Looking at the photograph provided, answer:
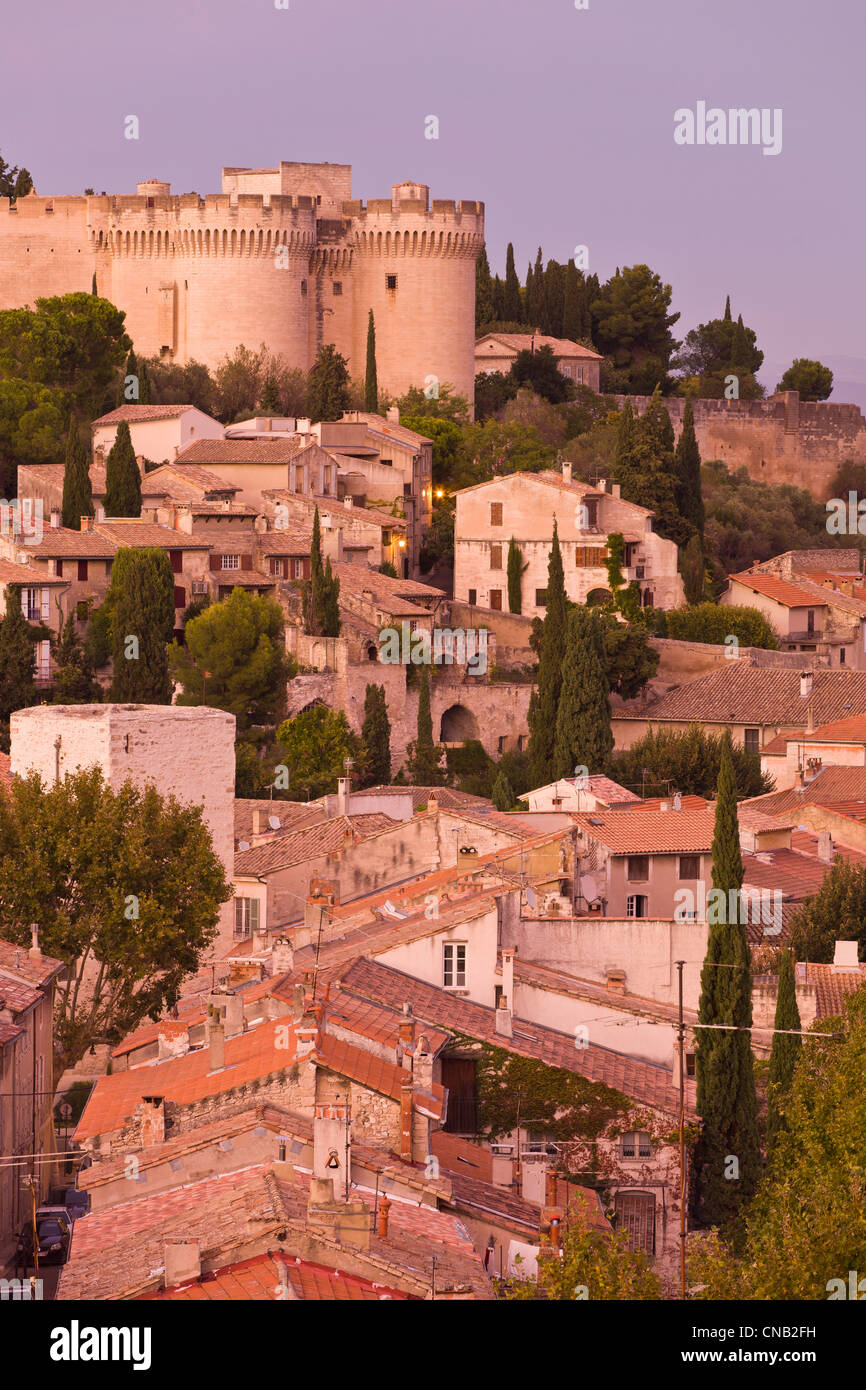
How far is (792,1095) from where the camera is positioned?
19.5 meters

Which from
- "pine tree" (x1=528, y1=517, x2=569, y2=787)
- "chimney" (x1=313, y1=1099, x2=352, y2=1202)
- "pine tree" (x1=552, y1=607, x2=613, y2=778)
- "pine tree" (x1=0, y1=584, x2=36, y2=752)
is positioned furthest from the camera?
"pine tree" (x1=528, y1=517, x2=569, y2=787)

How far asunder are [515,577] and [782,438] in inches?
1384

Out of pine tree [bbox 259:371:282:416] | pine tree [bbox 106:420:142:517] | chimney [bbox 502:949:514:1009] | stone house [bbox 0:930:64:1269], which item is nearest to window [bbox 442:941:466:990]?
chimney [bbox 502:949:514:1009]

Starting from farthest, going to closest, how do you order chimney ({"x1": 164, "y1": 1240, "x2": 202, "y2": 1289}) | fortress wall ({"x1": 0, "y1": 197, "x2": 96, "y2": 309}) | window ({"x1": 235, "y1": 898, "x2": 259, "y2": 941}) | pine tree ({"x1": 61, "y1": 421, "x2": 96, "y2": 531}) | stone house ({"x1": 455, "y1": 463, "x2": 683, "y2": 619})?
fortress wall ({"x1": 0, "y1": 197, "x2": 96, "y2": 309}) < stone house ({"x1": 455, "y1": 463, "x2": 683, "y2": 619}) < pine tree ({"x1": 61, "y1": 421, "x2": 96, "y2": 531}) < window ({"x1": 235, "y1": 898, "x2": 259, "y2": 941}) < chimney ({"x1": 164, "y1": 1240, "x2": 202, "y2": 1289})

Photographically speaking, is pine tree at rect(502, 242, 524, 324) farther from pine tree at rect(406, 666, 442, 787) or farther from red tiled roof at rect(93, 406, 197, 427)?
pine tree at rect(406, 666, 442, 787)

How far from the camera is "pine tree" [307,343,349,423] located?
61156 mm

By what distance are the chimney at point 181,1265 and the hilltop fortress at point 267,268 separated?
176 ft

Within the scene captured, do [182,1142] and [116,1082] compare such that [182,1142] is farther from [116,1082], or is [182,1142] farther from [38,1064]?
[38,1064]

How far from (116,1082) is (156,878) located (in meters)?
8.97

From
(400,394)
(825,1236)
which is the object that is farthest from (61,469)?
(825,1236)

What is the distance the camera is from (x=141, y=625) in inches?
1703

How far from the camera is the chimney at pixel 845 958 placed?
1025 inches

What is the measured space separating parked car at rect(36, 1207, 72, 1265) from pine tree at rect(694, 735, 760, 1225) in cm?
540

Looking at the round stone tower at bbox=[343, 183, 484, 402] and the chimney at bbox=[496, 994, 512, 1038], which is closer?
the chimney at bbox=[496, 994, 512, 1038]
